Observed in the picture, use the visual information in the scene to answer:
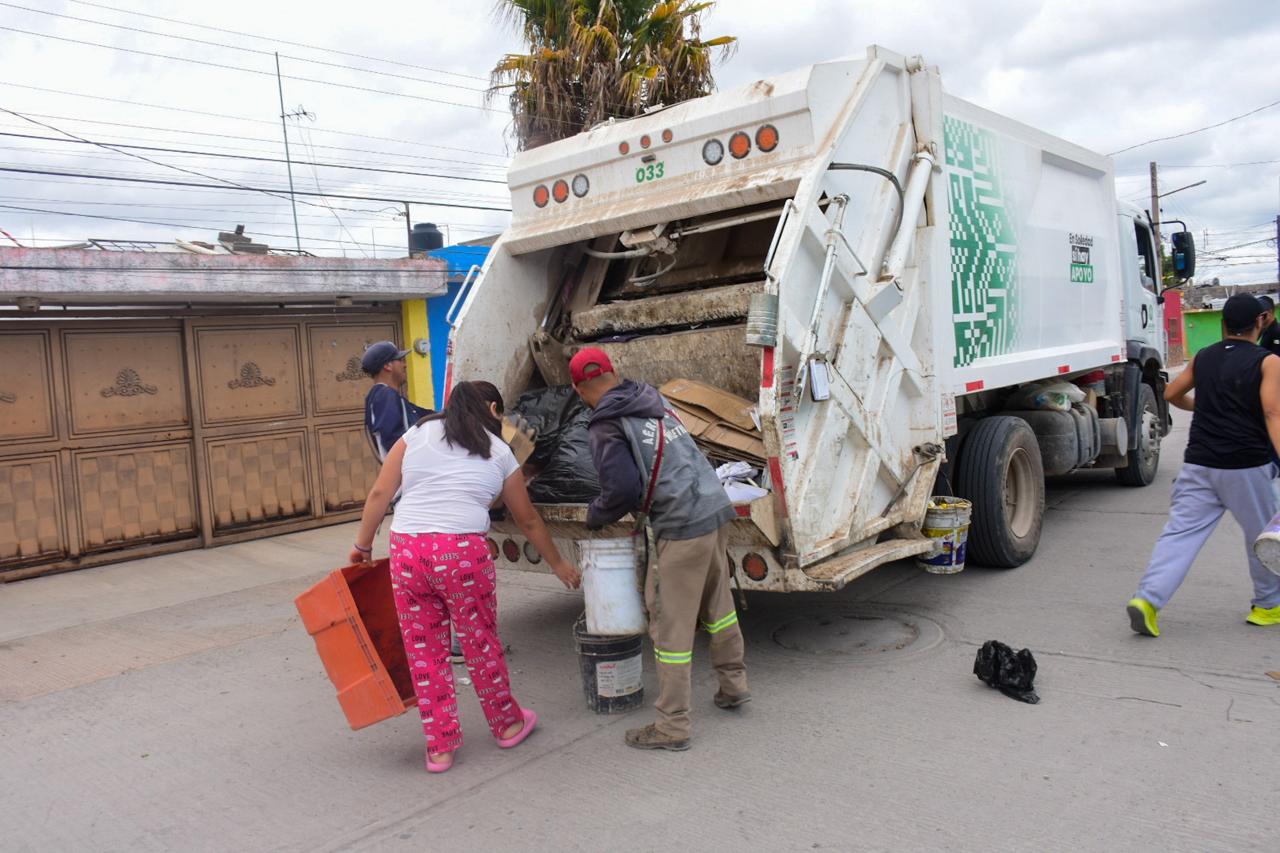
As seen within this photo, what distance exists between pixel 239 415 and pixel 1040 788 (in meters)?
7.28

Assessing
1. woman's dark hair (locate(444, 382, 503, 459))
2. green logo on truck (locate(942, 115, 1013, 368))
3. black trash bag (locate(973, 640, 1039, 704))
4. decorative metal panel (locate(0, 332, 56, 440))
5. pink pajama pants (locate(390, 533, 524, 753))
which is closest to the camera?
pink pajama pants (locate(390, 533, 524, 753))

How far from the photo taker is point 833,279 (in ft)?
15.1

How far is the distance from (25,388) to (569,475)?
201 inches

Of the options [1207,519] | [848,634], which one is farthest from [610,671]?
[1207,519]

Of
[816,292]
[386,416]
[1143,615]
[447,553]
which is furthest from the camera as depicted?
[386,416]

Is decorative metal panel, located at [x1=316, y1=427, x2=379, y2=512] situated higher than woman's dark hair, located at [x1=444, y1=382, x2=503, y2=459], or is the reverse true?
woman's dark hair, located at [x1=444, y1=382, x2=503, y2=459]

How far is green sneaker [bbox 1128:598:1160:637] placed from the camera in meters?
4.67

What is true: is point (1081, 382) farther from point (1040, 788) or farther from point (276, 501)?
point (276, 501)

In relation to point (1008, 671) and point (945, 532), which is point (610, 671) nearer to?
→ point (1008, 671)

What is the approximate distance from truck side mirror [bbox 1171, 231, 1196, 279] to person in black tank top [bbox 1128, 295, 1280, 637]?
18.5ft

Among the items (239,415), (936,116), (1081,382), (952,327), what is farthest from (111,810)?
(1081,382)

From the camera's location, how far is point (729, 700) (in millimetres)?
4148

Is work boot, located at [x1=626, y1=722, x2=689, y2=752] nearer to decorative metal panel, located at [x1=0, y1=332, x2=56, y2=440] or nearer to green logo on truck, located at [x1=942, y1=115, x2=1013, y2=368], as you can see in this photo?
green logo on truck, located at [x1=942, y1=115, x2=1013, y2=368]

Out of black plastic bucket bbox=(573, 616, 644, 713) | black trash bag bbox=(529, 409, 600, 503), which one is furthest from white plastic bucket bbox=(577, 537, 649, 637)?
black trash bag bbox=(529, 409, 600, 503)
